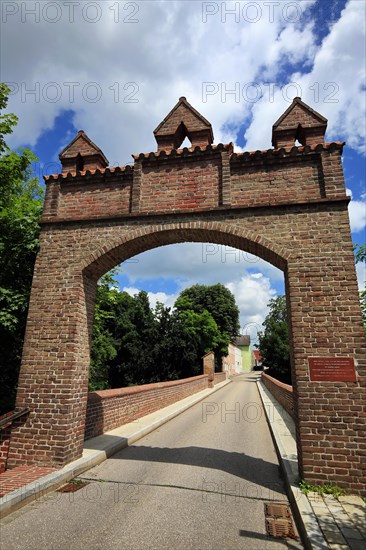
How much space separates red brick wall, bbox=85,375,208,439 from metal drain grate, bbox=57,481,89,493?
7.83 feet

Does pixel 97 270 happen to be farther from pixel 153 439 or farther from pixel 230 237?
pixel 153 439

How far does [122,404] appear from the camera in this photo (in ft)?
33.1

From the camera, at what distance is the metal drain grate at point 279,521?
13.2 ft

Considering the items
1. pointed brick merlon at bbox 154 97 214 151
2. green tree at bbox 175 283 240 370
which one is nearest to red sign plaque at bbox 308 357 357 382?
pointed brick merlon at bbox 154 97 214 151

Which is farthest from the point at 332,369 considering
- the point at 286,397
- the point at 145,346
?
the point at 145,346

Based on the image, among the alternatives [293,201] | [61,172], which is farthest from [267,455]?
[61,172]

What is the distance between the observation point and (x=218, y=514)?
4500 millimetres

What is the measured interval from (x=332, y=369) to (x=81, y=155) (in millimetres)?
7123

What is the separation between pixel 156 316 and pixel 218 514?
22.2m

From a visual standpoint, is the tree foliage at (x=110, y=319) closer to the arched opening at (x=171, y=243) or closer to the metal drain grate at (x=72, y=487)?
the arched opening at (x=171, y=243)

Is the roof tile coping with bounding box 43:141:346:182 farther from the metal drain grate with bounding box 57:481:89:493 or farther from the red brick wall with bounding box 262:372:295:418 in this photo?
the red brick wall with bounding box 262:372:295:418

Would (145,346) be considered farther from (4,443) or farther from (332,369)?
(332,369)

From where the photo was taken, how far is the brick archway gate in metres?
5.38

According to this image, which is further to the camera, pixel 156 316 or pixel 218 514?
pixel 156 316
